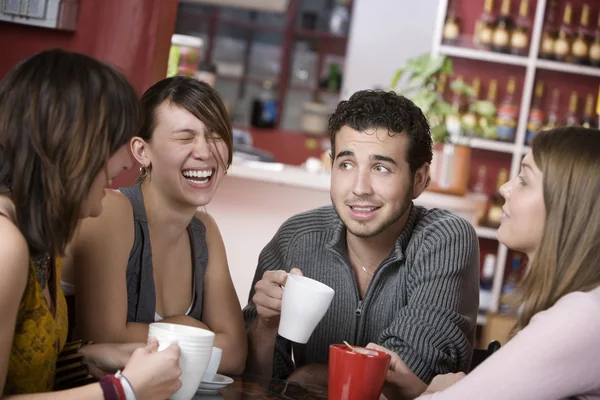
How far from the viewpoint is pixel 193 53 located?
3.43 meters

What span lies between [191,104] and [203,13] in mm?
6737

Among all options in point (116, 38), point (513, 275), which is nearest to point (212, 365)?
point (116, 38)

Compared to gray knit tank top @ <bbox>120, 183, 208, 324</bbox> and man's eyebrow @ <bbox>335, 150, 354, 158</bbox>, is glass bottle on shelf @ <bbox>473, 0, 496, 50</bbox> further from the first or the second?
gray knit tank top @ <bbox>120, 183, 208, 324</bbox>

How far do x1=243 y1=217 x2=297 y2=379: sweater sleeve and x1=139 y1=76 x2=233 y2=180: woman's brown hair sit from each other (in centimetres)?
34

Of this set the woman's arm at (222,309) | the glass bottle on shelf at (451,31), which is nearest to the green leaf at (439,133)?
the glass bottle on shelf at (451,31)

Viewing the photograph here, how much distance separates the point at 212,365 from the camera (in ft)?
4.50

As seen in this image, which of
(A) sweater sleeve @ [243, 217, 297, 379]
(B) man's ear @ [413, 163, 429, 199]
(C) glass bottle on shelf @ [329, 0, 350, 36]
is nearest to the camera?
(A) sweater sleeve @ [243, 217, 297, 379]

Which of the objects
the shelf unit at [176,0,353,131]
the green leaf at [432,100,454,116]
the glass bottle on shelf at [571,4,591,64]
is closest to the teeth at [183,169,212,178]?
the green leaf at [432,100,454,116]

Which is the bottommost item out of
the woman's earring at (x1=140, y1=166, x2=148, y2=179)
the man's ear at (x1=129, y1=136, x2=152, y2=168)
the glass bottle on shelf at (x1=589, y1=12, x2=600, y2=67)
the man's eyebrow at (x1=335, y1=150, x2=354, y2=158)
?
the woman's earring at (x1=140, y1=166, x2=148, y2=179)

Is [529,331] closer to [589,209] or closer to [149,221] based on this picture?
[589,209]

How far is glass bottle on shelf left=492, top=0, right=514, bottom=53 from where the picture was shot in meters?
5.90

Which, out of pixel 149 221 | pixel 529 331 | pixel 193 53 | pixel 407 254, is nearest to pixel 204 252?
pixel 149 221

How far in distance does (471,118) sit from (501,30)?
28.2 inches

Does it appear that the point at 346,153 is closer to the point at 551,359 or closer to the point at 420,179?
the point at 420,179
